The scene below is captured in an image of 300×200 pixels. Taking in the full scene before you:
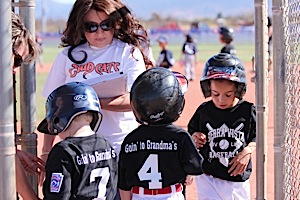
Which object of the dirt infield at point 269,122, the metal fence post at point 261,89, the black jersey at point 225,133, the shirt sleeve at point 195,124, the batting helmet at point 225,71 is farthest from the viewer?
the dirt infield at point 269,122

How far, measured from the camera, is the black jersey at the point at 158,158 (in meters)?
3.70

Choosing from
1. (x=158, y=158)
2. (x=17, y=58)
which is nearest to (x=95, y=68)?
(x=17, y=58)

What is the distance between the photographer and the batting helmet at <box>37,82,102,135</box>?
3525 mm

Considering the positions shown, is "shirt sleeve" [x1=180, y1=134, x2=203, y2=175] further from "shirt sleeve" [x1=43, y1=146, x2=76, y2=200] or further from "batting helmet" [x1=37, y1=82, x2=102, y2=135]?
"shirt sleeve" [x1=43, y1=146, x2=76, y2=200]

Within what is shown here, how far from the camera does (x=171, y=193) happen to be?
Answer: 377 centimetres

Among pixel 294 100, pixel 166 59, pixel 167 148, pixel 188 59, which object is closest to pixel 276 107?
pixel 294 100

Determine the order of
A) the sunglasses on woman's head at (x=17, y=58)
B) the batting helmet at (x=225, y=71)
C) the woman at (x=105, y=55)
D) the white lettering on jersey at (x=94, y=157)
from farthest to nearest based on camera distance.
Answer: the batting helmet at (x=225, y=71), the woman at (x=105, y=55), the sunglasses on woman's head at (x=17, y=58), the white lettering on jersey at (x=94, y=157)

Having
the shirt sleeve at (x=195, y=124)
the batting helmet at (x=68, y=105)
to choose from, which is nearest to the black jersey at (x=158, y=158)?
the batting helmet at (x=68, y=105)

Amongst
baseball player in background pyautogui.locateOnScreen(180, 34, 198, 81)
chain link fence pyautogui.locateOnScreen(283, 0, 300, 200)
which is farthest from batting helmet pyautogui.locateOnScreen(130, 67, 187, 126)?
baseball player in background pyautogui.locateOnScreen(180, 34, 198, 81)

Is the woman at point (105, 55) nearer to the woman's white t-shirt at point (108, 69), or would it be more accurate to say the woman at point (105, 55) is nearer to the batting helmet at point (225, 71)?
the woman's white t-shirt at point (108, 69)

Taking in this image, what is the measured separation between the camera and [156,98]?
12.1ft

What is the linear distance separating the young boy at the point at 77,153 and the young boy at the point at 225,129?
1328 mm

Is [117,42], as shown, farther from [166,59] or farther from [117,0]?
[166,59]

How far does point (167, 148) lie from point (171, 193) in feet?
0.85
